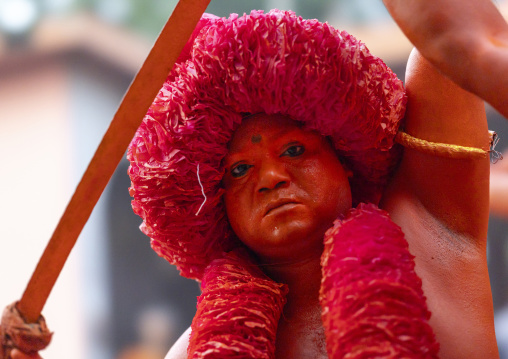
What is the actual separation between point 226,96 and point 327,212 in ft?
0.69

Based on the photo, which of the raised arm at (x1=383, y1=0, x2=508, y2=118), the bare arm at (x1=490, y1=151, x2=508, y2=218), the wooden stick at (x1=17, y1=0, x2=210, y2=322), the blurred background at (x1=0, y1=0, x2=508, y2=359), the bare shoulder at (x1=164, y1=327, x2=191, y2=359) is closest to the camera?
the raised arm at (x1=383, y1=0, x2=508, y2=118)

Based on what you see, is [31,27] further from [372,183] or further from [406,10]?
[406,10]

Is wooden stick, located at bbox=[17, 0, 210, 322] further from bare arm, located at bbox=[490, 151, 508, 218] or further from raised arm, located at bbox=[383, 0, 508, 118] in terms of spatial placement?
bare arm, located at bbox=[490, 151, 508, 218]

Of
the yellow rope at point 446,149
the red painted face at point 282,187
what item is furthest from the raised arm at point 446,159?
the red painted face at point 282,187

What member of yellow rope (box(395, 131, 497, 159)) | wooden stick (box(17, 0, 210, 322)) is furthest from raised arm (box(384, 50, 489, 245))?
wooden stick (box(17, 0, 210, 322))

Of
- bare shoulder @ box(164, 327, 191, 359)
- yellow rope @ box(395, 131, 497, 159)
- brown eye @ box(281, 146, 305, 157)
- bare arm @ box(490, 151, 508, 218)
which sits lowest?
bare shoulder @ box(164, 327, 191, 359)

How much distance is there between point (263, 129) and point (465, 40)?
0.99ft

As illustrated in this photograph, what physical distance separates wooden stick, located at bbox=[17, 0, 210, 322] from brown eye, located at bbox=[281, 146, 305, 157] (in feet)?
0.66

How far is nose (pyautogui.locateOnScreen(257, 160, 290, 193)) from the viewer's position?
2.83ft

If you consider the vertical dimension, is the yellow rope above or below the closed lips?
above

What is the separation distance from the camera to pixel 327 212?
87 cm

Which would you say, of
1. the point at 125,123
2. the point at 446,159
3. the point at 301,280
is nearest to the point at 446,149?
the point at 446,159

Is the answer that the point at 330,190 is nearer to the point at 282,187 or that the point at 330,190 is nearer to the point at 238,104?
the point at 282,187

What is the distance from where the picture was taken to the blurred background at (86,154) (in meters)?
1.95
